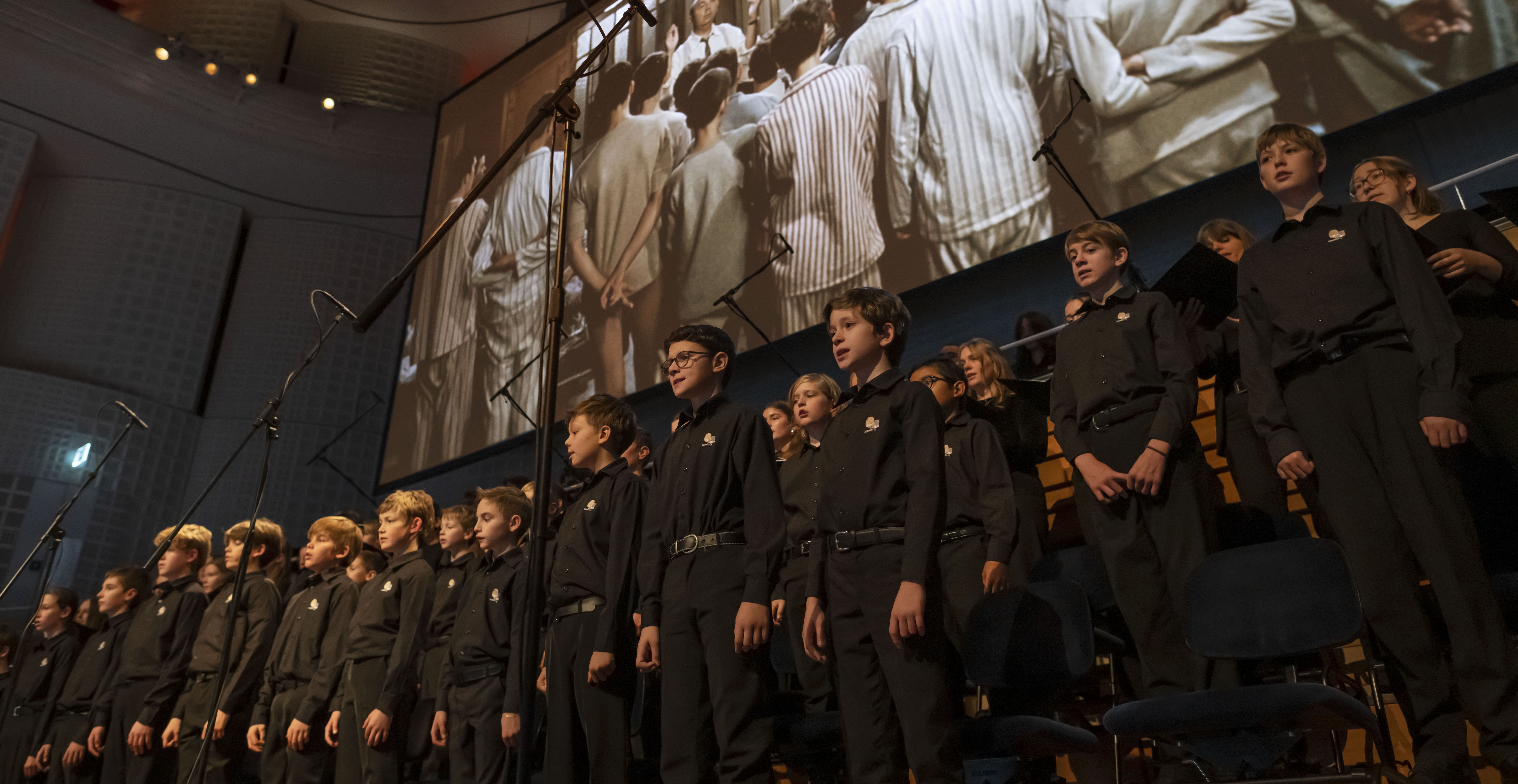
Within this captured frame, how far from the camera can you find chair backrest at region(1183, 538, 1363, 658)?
1767mm

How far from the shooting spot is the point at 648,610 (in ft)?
7.79

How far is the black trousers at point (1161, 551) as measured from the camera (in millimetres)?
2139

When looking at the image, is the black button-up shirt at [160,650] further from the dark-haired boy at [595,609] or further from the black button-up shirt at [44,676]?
the dark-haired boy at [595,609]

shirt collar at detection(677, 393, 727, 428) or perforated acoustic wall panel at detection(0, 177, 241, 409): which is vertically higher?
perforated acoustic wall panel at detection(0, 177, 241, 409)

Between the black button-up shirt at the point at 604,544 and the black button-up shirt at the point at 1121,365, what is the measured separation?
1.18m

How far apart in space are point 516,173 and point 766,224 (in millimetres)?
2757

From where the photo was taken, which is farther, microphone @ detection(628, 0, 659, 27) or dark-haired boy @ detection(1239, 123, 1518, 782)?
microphone @ detection(628, 0, 659, 27)

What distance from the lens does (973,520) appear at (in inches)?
105

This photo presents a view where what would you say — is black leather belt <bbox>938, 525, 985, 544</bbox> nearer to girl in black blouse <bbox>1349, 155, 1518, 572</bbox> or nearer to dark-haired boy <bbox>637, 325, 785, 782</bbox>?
dark-haired boy <bbox>637, 325, 785, 782</bbox>

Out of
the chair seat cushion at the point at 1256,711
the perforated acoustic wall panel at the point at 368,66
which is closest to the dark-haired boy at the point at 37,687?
the chair seat cushion at the point at 1256,711

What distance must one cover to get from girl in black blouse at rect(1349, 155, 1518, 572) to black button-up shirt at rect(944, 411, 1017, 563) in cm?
100

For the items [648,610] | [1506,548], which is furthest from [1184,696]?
[648,610]

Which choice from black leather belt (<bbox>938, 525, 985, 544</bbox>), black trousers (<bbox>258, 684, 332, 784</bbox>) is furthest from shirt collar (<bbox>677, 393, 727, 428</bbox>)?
black trousers (<bbox>258, 684, 332, 784</bbox>)

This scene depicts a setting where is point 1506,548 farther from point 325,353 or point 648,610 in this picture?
point 325,353
